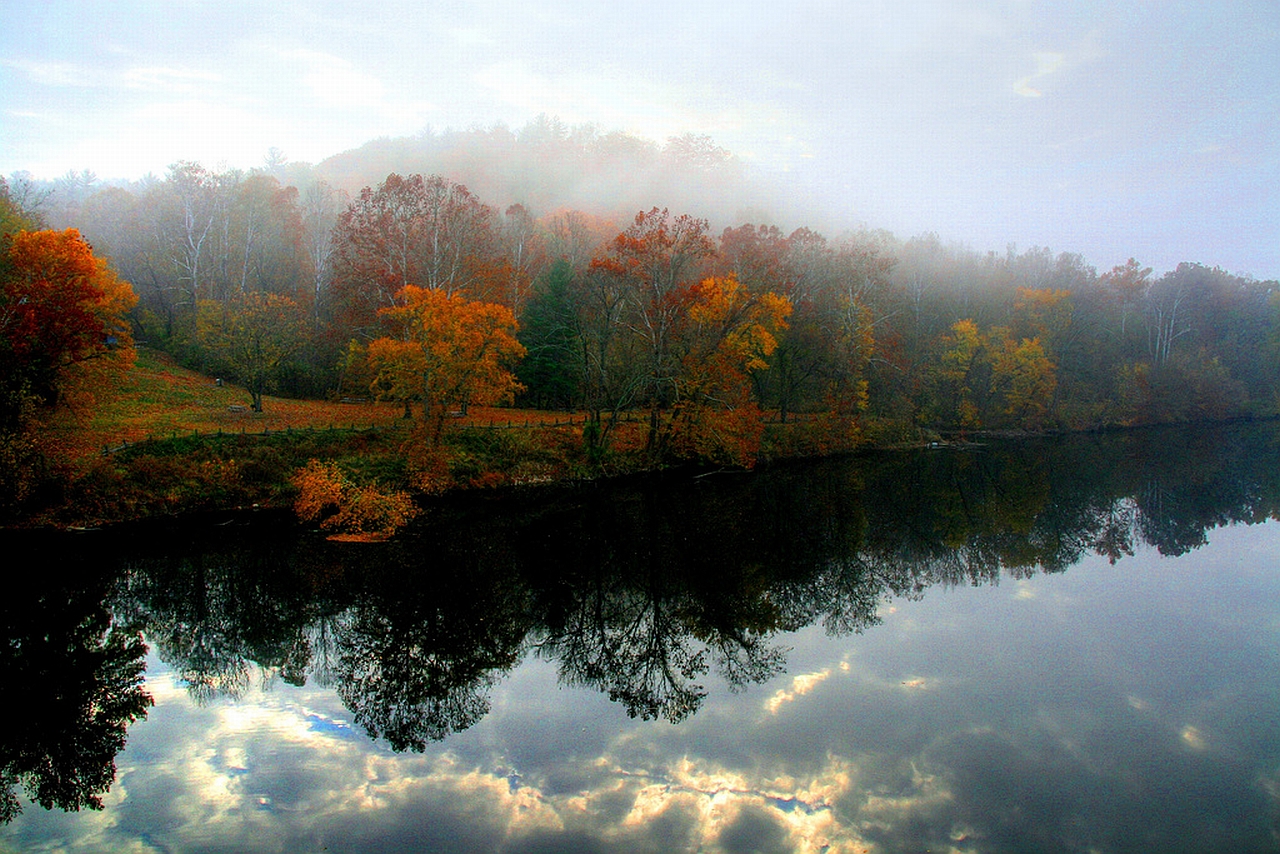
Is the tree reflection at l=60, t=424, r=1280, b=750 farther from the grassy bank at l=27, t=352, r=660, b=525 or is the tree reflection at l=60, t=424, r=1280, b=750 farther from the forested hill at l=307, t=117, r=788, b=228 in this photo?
the forested hill at l=307, t=117, r=788, b=228

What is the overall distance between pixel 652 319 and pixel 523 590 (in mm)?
22864

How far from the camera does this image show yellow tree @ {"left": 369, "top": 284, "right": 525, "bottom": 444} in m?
31.8

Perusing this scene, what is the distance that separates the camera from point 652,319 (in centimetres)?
3941

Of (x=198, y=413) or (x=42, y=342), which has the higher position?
(x=42, y=342)

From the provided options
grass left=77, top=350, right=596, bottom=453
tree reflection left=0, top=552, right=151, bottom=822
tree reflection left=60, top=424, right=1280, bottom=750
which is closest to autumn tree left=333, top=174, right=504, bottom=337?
grass left=77, top=350, right=596, bottom=453

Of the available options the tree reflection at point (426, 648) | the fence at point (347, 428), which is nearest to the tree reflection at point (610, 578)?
the tree reflection at point (426, 648)

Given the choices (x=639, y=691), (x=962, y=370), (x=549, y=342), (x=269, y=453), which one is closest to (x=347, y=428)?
(x=269, y=453)

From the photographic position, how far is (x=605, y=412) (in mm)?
47812

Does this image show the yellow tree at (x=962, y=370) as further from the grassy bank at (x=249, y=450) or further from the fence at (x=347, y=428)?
the grassy bank at (x=249, y=450)

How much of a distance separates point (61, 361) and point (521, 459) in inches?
784

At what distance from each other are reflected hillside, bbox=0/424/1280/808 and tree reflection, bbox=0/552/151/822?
0.06 meters

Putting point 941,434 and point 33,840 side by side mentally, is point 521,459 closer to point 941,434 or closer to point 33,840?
point 33,840

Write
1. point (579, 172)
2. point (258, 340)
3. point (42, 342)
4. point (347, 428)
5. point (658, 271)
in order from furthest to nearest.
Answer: point (579, 172), point (658, 271), point (258, 340), point (347, 428), point (42, 342)

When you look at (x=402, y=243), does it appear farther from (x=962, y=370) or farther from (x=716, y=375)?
(x=962, y=370)
